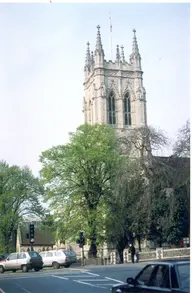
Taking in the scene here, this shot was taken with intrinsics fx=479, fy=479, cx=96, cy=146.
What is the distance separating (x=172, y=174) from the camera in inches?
968

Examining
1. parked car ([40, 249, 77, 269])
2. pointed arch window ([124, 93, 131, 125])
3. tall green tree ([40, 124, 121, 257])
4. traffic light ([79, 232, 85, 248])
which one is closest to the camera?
parked car ([40, 249, 77, 269])

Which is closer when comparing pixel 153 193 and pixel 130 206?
pixel 153 193

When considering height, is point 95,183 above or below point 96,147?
below

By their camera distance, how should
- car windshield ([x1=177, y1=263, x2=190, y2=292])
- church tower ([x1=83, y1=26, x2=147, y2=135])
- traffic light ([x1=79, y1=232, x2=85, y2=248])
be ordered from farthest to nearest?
church tower ([x1=83, y1=26, x2=147, y2=135]) < traffic light ([x1=79, y1=232, x2=85, y2=248]) < car windshield ([x1=177, y1=263, x2=190, y2=292])

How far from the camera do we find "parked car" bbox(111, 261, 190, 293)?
6312mm

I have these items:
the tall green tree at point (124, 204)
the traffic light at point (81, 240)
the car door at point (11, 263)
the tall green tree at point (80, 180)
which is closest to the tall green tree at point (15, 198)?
the tall green tree at point (80, 180)

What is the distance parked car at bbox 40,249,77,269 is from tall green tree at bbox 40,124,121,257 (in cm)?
605

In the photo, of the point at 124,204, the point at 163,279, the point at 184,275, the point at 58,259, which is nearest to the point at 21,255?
the point at 58,259

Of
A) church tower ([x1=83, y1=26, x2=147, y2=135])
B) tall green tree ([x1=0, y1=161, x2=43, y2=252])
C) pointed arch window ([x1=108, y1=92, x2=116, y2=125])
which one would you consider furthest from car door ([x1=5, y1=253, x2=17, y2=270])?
pointed arch window ([x1=108, y1=92, x2=116, y2=125])

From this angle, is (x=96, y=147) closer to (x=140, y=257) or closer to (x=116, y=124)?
(x=140, y=257)

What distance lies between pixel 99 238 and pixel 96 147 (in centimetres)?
609

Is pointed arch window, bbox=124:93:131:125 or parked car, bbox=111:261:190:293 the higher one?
pointed arch window, bbox=124:93:131:125

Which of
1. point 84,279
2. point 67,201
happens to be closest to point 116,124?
point 67,201

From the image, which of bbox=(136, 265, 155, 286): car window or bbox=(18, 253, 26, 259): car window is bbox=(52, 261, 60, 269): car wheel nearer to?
bbox=(18, 253, 26, 259): car window
